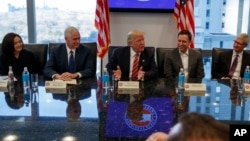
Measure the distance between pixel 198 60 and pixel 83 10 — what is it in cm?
248

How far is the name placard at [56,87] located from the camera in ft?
9.20

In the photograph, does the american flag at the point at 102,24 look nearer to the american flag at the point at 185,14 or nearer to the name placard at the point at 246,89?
the american flag at the point at 185,14

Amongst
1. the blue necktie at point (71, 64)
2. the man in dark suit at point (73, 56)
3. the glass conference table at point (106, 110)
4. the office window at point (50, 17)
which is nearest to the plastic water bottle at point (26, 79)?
the glass conference table at point (106, 110)

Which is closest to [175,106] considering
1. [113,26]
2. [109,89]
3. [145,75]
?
[109,89]

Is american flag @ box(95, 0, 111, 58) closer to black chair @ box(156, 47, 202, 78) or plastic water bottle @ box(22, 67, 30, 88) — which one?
black chair @ box(156, 47, 202, 78)

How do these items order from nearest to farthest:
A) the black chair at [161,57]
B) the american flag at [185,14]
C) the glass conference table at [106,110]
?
the glass conference table at [106,110] < the black chair at [161,57] < the american flag at [185,14]

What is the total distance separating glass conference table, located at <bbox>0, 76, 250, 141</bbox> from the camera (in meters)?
1.85

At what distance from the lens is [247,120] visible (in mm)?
2088

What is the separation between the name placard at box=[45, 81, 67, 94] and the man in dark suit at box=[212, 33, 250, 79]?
1.74 meters

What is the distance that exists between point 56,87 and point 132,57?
41.0 inches

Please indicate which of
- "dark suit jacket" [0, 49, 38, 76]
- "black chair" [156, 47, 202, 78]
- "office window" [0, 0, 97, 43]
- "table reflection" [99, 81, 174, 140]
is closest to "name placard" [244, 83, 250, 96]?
"table reflection" [99, 81, 174, 140]

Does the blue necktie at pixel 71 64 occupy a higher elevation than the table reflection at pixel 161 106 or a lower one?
higher

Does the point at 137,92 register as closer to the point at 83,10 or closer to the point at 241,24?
the point at 83,10

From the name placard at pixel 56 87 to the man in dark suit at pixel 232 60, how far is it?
174cm
